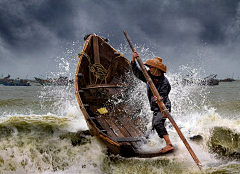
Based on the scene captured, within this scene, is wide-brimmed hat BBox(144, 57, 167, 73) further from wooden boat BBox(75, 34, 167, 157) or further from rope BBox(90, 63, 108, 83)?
rope BBox(90, 63, 108, 83)

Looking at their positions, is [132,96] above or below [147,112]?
above

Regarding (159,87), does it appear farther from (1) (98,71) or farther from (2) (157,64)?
(1) (98,71)

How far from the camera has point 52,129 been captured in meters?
4.74

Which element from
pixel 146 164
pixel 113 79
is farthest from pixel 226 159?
pixel 113 79

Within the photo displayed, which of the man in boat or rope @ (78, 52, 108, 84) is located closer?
the man in boat

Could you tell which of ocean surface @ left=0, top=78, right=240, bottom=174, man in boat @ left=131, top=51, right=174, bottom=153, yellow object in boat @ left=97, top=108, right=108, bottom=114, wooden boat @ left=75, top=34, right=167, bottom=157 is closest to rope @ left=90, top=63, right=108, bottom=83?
wooden boat @ left=75, top=34, right=167, bottom=157

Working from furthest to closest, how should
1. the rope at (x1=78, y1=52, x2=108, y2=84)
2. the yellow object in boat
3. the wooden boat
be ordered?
1. the rope at (x1=78, y1=52, x2=108, y2=84)
2. the yellow object in boat
3. the wooden boat

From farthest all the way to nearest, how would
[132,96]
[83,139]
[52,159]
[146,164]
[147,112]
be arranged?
[132,96]
[147,112]
[83,139]
[52,159]
[146,164]

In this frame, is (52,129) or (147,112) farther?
(147,112)

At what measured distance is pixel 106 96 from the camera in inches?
210

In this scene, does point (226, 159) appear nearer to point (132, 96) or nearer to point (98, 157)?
point (98, 157)

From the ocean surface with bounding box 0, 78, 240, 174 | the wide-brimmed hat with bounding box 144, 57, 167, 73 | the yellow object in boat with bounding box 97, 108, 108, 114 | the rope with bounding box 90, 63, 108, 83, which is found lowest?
the ocean surface with bounding box 0, 78, 240, 174

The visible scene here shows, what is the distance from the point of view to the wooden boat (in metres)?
3.71

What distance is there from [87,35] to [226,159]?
4.55 m
